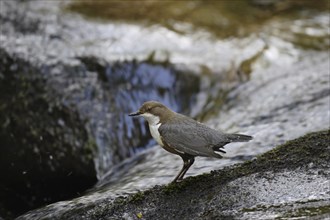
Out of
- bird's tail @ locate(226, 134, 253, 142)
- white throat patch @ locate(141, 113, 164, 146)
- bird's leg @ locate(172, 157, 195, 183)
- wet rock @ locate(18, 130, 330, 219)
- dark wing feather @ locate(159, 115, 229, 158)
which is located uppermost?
white throat patch @ locate(141, 113, 164, 146)

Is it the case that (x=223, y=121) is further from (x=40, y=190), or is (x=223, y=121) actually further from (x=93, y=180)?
(x=40, y=190)

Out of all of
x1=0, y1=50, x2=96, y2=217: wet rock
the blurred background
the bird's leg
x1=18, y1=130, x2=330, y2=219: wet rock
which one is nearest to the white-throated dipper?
the bird's leg

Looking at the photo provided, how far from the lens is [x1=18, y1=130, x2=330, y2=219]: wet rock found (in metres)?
3.62

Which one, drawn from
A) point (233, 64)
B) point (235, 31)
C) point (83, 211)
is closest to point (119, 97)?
point (233, 64)

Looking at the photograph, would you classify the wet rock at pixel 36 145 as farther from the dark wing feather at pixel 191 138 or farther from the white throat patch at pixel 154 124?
the dark wing feather at pixel 191 138

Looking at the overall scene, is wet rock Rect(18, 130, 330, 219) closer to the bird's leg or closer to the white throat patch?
the bird's leg

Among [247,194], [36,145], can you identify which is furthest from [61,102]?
[247,194]

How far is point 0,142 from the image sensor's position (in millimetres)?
5754

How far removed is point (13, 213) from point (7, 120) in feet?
4.42

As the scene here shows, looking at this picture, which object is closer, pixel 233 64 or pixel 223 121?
pixel 223 121

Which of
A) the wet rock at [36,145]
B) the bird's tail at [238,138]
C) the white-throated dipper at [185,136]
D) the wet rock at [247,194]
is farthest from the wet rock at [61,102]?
the bird's tail at [238,138]

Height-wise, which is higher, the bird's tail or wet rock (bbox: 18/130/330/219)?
the bird's tail

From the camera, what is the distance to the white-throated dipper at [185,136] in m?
4.12

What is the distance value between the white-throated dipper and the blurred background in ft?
2.09
